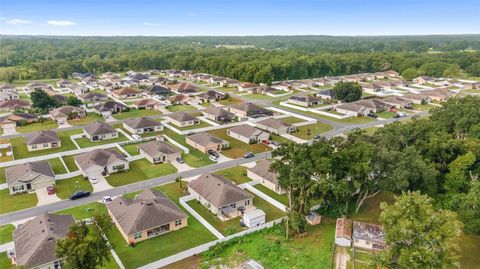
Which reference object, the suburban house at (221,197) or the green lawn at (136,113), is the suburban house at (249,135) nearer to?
the suburban house at (221,197)

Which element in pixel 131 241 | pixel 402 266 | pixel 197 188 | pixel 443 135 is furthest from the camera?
pixel 443 135

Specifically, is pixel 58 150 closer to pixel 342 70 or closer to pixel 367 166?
pixel 367 166

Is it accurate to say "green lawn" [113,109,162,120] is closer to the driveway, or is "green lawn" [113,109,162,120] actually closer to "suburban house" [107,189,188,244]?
the driveway

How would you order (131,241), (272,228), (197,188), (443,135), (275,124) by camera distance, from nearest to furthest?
(131,241) → (272,228) → (197,188) → (443,135) → (275,124)

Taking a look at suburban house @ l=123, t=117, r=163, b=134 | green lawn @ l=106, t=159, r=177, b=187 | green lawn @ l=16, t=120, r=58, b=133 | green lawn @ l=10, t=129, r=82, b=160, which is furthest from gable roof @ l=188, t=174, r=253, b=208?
green lawn @ l=16, t=120, r=58, b=133

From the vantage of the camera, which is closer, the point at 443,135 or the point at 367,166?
the point at 367,166

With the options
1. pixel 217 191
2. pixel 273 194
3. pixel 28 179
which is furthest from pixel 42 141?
pixel 273 194

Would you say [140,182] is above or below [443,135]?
below

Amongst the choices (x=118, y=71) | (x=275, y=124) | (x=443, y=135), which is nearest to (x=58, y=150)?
(x=275, y=124)

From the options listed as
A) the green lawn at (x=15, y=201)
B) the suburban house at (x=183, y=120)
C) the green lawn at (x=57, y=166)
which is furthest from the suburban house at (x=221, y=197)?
the suburban house at (x=183, y=120)
